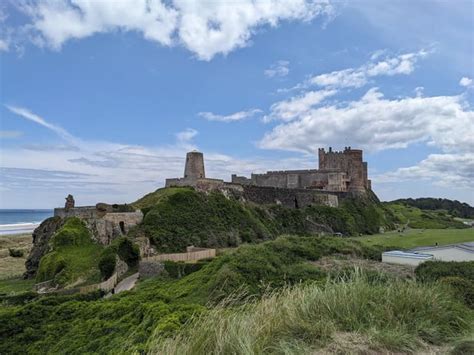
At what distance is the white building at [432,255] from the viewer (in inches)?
730

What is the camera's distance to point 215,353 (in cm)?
478

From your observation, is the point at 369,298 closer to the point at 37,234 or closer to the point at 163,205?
the point at 163,205

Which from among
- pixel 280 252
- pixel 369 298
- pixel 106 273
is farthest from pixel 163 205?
pixel 369 298

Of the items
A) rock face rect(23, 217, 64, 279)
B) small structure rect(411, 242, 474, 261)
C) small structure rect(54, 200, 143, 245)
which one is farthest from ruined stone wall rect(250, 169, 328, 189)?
small structure rect(411, 242, 474, 261)

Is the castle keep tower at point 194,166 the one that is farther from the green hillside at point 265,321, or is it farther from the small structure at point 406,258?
the green hillside at point 265,321

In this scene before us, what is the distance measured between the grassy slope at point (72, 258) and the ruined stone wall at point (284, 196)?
15.7 metres

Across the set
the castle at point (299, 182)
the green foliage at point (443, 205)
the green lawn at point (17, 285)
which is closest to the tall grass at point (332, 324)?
the green lawn at point (17, 285)

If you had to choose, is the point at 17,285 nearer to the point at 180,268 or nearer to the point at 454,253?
the point at 180,268

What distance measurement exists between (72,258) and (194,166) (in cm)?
1703

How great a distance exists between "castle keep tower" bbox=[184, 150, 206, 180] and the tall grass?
33.1m

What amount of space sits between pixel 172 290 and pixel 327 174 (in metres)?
44.9

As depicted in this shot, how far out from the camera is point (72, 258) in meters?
25.2

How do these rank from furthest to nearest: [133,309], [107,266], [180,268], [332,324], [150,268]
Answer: [150,268] < [107,266] < [180,268] < [133,309] < [332,324]

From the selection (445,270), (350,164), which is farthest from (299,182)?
(445,270)
